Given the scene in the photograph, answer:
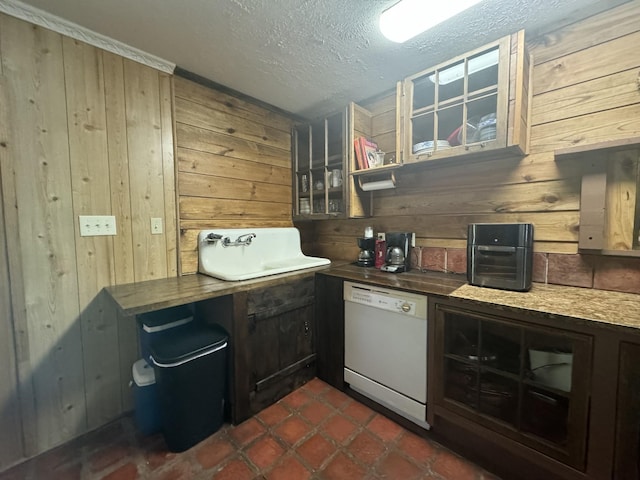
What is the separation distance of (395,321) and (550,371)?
69 cm

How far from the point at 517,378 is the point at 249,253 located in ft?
6.02

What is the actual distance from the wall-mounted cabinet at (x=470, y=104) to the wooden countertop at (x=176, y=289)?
1194 mm

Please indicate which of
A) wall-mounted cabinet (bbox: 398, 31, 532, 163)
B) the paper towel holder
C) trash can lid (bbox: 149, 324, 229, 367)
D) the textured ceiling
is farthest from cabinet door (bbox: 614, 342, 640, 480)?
trash can lid (bbox: 149, 324, 229, 367)

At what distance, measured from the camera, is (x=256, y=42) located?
58.5 inches

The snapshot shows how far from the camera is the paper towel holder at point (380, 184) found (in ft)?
6.21

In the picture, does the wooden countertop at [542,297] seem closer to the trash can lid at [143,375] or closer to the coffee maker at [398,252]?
the coffee maker at [398,252]

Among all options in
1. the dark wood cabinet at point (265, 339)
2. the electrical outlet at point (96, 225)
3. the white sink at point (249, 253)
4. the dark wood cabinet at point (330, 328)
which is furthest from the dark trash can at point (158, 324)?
the dark wood cabinet at point (330, 328)

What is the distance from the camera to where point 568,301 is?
1149 millimetres

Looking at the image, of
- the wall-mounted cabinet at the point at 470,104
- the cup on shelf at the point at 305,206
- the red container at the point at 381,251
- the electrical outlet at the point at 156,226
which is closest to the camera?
the wall-mounted cabinet at the point at 470,104

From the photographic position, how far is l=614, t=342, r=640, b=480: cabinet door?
893mm

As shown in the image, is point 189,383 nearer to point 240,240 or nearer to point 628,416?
point 240,240

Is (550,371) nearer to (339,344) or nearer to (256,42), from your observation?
(339,344)

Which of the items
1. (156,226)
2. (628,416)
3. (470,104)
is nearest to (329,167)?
(470,104)

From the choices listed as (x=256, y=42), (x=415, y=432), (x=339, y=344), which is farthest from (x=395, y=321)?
(x=256, y=42)
